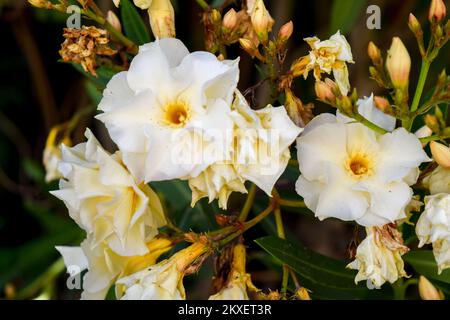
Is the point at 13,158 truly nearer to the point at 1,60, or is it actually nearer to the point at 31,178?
the point at 31,178

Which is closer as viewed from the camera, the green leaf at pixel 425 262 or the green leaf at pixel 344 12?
the green leaf at pixel 425 262

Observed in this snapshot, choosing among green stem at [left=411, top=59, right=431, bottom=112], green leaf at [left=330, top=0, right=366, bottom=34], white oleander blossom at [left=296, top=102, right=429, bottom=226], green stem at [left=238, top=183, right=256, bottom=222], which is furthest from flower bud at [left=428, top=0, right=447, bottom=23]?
green leaf at [left=330, top=0, right=366, bottom=34]

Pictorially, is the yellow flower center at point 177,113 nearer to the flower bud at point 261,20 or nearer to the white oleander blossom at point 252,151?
the white oleander blossom at point 252,151

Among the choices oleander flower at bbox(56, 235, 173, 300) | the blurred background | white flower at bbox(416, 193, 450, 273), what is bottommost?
the blurred background

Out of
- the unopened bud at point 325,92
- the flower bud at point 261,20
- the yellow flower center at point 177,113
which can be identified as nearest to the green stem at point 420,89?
the unopened bud at point 325,92

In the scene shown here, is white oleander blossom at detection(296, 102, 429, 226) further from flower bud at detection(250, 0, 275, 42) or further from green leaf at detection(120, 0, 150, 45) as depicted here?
green leaf at detection(120, 0, 150, 45)

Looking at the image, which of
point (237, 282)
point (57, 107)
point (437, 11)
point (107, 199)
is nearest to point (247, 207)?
point (237, 282)
